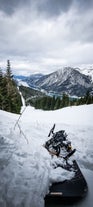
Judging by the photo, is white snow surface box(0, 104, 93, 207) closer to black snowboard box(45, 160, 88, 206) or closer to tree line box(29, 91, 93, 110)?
black snowboard box(45, 160, 88, 206)

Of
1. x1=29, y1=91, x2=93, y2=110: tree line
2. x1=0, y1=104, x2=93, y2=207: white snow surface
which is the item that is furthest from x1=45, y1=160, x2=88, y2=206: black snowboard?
x1=29, y1=91, x2=93, y2=110: tree line

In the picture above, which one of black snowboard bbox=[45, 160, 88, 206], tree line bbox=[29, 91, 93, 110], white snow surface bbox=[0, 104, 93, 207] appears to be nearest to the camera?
white snow surface bbox=[0, 104, 93, 207]

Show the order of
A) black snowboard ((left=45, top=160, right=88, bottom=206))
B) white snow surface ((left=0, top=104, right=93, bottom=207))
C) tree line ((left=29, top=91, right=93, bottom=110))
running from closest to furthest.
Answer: white snow surface ((left=0, top=104, right=93, bottom=207)), black snowboard ((left=45, top=160, right=88, bottom=206)), tree line ((left=29, top=91, right=93, bottom=110))

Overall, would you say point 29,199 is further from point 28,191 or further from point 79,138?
point 79,138

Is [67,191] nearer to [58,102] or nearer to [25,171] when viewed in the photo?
[25,171]

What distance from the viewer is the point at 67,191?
600cm

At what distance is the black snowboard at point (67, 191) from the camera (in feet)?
18.8

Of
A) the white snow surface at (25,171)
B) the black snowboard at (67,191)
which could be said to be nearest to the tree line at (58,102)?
the white snow surface at (25,171)

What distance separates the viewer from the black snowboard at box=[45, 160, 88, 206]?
5.72m

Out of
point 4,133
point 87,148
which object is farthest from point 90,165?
point 4,133

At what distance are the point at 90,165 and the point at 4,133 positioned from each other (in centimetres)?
530

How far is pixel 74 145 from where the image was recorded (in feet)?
39.8

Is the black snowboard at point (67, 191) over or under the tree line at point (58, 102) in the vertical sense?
over

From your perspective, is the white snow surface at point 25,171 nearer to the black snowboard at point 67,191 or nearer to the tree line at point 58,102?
the black snowboard at point 67,191
